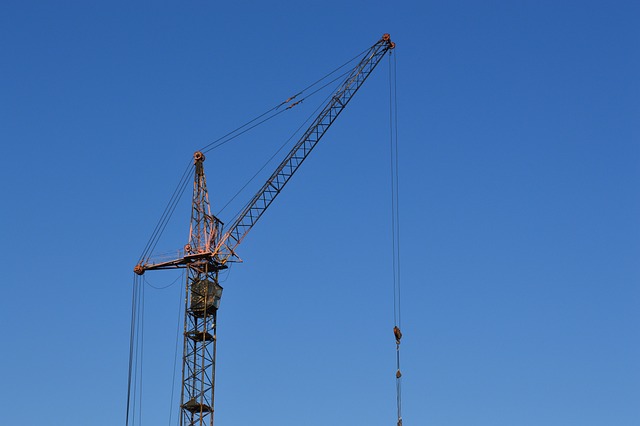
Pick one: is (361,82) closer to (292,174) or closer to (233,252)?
(292,174)

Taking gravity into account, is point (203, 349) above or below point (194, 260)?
below

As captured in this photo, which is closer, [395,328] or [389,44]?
[395,328]

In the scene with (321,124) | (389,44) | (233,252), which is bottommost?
(233,252)

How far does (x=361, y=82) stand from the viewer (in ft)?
435

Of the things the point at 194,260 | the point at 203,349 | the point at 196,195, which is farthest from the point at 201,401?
the point at 196,195

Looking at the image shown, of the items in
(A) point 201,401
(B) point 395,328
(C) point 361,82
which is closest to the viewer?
(B) point 395,328

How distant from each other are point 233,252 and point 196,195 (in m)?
9.62

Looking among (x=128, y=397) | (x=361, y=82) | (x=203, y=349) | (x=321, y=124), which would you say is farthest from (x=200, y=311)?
(x=361, y=82)

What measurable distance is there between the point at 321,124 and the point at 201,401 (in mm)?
40336

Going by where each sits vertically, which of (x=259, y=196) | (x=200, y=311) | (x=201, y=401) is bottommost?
(x=201, y=401)

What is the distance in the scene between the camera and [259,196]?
133 meters

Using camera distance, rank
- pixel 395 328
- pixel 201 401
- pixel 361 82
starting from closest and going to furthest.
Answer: pixel 395 328
pixel 201 401
pixel 361 82

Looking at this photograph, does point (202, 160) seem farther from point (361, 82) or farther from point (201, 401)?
point (201, 401)

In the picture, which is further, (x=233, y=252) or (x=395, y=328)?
(x=233, y=252)
